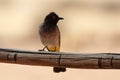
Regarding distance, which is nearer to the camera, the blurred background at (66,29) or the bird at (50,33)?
the bird at (50,33)

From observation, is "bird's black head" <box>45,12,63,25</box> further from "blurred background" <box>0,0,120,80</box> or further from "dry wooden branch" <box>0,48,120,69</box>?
"blurred background" <box>0,0,120,80</box>

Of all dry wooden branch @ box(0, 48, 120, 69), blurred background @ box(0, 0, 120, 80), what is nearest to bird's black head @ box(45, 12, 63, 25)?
dry wooden branch @ box(0, 48, 120, 69)

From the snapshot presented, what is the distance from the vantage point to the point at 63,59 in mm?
2064

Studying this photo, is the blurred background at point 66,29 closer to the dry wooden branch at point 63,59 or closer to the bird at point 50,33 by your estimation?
the bird at point 50,33

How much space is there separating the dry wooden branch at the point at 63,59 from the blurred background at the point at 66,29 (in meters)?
4.81

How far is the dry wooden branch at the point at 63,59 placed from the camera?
199 cm

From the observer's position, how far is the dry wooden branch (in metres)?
1.99

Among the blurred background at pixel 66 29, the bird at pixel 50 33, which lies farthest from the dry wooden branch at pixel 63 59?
the blurred background at pixel 66 29

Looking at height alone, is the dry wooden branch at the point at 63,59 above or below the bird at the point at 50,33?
below

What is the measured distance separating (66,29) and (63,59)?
790cm

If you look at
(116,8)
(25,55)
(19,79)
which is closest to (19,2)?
(116,8)

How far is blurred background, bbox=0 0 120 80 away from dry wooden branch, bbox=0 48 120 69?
4.81 metres

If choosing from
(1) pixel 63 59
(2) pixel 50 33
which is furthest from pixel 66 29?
(1) pixel 63 59

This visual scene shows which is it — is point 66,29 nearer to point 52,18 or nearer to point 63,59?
point 52,18
